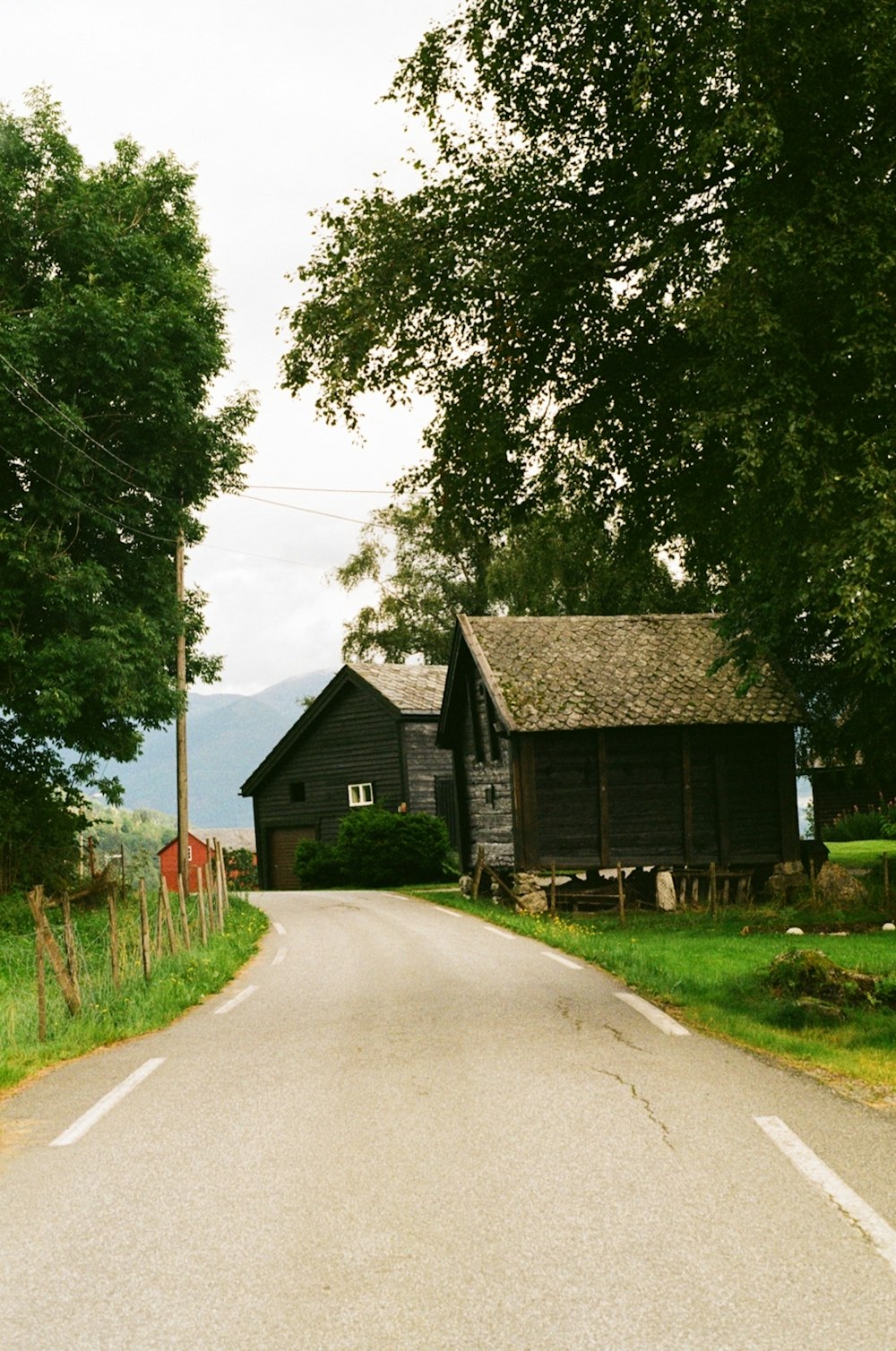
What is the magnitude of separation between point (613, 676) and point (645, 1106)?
76.3 ft

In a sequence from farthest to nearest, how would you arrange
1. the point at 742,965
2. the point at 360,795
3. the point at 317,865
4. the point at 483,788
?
1. the point at 360,795
2. the point at 317,865
3. the point at 483,788
4. the point at 742,965

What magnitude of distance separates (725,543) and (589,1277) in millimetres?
9320

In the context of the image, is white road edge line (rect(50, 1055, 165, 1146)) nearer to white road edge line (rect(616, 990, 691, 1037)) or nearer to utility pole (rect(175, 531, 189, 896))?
white road edge line (rect(616, 990, 691, 1037))

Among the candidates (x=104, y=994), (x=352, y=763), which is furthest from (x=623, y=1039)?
(x=352, y=763)

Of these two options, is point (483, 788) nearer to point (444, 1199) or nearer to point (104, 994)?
point (104, 994)

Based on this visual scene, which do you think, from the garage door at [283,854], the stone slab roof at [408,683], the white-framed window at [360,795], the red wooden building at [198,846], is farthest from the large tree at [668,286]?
the red wooden building at [198,846]

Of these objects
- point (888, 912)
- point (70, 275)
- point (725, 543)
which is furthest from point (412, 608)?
point (725, 543)

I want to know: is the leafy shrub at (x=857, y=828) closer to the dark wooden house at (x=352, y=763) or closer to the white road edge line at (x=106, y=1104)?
the dark wooden house at (x=352, y=763)

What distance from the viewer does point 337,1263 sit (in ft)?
16.2

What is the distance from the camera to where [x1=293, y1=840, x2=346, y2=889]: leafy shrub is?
42.2 m

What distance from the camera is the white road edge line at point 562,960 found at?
16266 mm

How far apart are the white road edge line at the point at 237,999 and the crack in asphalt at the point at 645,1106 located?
17.6 ft

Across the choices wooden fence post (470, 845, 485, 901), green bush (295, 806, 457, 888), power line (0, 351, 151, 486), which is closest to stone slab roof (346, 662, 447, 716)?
green bush (295, 806, 457, 888)

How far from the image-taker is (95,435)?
2633 cm
